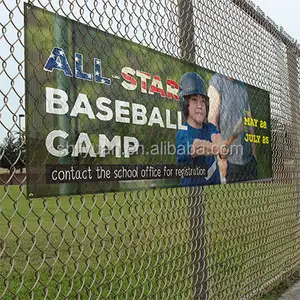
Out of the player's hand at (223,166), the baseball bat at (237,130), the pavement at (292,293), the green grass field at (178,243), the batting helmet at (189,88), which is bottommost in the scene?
the pavement at (292,293)

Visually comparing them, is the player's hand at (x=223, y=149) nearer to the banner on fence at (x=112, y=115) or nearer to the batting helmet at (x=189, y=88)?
the banner on fence at (x=112, y=115)

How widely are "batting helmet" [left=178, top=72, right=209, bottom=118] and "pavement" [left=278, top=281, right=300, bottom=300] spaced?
82.7 inches

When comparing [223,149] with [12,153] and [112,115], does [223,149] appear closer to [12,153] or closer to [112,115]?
[112,115]

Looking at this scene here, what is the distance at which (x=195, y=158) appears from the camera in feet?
10.8

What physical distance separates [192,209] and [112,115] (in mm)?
1102

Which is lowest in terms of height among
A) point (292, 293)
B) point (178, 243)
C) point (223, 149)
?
point (292, 293)

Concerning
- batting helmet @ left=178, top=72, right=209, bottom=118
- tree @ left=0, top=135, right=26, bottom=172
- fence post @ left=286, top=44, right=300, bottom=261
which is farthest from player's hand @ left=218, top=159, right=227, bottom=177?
fence post @ left=286, top=44, right=300, bottom=261

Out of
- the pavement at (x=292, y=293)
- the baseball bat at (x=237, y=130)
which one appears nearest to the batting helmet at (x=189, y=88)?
the baseball bat at (x=237, y=130)

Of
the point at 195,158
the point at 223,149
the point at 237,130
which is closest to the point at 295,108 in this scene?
the point at 237,130

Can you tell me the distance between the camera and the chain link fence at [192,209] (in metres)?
2.34

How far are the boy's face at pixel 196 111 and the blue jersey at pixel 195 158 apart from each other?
40 millimetres

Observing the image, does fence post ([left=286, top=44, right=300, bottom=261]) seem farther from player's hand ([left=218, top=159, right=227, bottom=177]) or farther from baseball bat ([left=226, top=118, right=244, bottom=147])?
player's hand ([left=218, top=159, right=227, bottom=177])

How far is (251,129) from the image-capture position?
173 inches

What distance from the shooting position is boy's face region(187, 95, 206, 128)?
3311 millimetres
